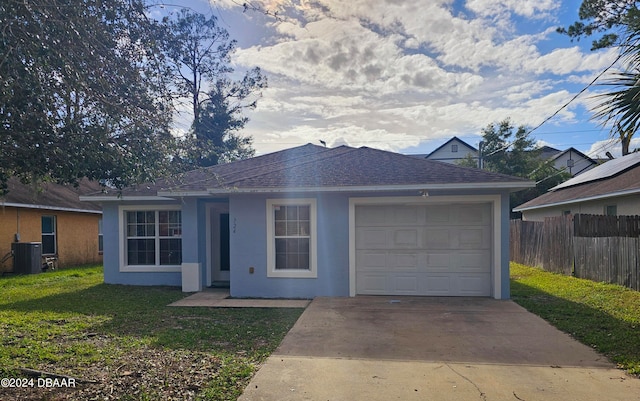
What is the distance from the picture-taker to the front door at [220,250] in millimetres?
11516

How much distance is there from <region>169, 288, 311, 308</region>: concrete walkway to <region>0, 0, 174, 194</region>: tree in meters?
3.93

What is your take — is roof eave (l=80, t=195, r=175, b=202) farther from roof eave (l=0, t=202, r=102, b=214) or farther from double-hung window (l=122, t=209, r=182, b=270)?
roof eave (l=0, t=202, r=102, b=214)

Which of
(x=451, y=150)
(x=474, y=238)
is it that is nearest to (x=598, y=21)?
(x=474, y=238)

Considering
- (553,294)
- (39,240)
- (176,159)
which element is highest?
(176,159)

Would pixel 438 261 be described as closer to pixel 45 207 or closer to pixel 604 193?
pixel 604 193

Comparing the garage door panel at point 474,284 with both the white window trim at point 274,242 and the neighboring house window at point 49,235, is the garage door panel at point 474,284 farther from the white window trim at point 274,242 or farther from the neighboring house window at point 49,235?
the neighboring house window at point 49,235

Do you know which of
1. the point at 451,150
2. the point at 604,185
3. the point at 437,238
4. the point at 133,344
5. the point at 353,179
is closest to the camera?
the point at 133,344

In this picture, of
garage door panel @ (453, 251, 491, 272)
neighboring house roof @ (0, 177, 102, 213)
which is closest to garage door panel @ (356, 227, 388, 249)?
garage door panel @ (453, 251, 491, 272)

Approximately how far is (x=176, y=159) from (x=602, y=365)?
6.30m

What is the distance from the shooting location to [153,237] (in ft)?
38.0

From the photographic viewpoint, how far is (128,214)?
1168 cm

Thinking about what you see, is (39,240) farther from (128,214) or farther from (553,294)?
(553,294)

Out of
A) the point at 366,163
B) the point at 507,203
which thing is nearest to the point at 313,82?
the point at 366,163

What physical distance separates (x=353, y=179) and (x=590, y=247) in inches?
307
